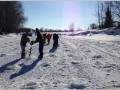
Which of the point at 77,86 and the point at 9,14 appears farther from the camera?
the point at 9,14

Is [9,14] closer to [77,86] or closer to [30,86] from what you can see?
[30,86]

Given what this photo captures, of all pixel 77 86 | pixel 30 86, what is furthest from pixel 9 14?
pixel 77 86

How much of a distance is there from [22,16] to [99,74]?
1903 inches

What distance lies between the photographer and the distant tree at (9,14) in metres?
43.6

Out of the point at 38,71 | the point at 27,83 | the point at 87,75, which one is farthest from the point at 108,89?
the point at 38,71

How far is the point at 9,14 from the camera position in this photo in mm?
44281

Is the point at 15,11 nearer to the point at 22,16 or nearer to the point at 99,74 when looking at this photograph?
the point at 22,16

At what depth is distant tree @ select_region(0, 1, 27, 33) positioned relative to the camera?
4356 cm

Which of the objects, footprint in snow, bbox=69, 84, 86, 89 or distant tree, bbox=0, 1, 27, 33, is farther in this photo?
distant tree, bbox=0, 1, 27, 33

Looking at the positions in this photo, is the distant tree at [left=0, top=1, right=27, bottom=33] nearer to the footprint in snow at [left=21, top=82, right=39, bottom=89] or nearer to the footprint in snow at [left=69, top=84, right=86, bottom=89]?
the footprint in snow at [left=21, top=82, right=39, bottom=89]

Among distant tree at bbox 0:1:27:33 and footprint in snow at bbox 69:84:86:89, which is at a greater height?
distant tree at bbox 0:1:27:33

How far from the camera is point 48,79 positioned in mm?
4828

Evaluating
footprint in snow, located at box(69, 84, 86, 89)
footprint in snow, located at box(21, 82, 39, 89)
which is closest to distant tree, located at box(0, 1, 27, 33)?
footprint in snow, located at box(21, 82, 39, 89)

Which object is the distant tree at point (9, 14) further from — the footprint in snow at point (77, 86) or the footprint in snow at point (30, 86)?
the footprint in snow at point (77, 86)
